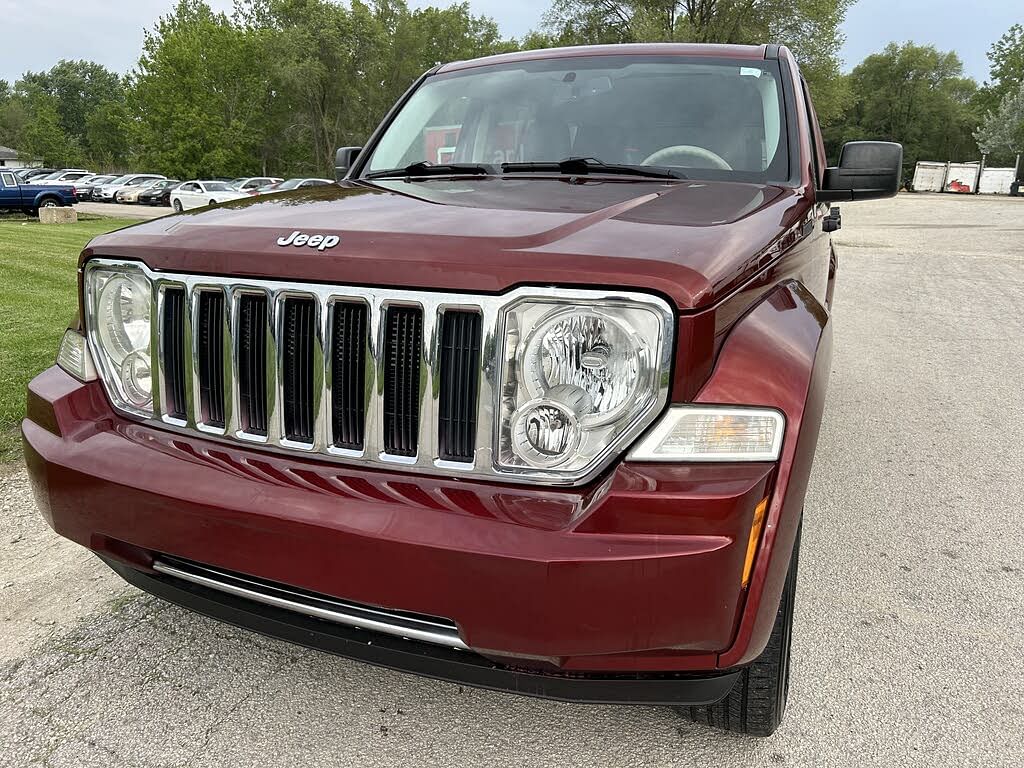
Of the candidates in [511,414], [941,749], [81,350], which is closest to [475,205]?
[511,414]

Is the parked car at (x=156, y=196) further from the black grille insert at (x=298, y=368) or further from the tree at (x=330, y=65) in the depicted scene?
the black grille insert at (x=298, y=368)

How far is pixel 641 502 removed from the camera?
4.93ft

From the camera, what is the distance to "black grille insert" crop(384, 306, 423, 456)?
1.68 meters

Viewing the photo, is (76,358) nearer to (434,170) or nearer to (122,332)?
(122,332)

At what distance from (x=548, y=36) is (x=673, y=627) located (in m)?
47.8

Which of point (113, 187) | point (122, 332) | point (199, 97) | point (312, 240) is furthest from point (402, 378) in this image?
point (199, 97)

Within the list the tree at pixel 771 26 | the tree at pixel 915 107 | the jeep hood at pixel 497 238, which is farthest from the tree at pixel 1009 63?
the jeep hood at pixel 497 238

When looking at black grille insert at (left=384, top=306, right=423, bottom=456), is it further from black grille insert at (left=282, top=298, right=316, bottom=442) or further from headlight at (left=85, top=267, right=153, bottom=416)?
headlight at (left=85, top=267, right=153, bottom=416)

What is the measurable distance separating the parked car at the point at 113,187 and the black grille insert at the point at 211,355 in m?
40.4

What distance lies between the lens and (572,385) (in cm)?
164

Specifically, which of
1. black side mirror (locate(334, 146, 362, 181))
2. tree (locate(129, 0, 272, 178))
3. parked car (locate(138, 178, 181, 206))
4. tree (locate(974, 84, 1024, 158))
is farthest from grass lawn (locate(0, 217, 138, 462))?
tree (locate(974, 84, 1024, 158))

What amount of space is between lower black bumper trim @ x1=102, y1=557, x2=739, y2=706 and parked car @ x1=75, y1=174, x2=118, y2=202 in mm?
38246

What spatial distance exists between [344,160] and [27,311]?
503 cm

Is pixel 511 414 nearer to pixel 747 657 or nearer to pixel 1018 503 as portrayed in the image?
pixel 747 657
